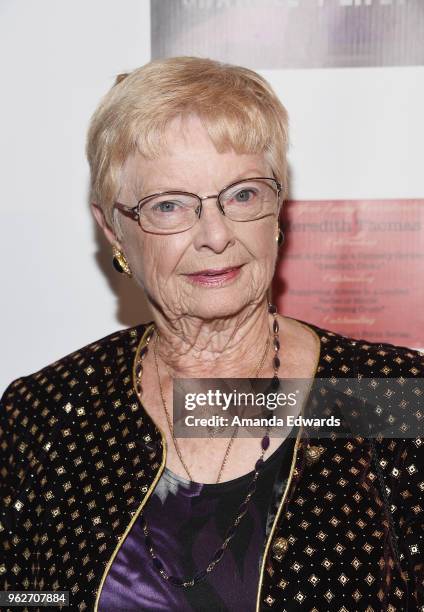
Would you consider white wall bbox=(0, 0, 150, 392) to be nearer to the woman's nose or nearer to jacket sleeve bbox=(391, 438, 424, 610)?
the woman's nose

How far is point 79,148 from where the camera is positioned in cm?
221

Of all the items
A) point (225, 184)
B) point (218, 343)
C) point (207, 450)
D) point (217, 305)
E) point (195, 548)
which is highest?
point (225, 184)

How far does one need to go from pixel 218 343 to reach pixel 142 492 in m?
0.35

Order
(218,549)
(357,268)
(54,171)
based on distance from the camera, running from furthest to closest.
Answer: (54,171), (357,268), (218,549)

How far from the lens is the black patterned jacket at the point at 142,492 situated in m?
1.46

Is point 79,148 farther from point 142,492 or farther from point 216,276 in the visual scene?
point 142,492

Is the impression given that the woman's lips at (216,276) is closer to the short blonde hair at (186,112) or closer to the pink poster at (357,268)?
the short blonde hair at (186,112)

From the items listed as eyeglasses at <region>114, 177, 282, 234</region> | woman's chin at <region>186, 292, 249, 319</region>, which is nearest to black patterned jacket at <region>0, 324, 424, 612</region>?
woman's chin at <region>186, 292, 249, 319</region>

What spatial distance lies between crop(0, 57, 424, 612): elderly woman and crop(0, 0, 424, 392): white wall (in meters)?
0.45

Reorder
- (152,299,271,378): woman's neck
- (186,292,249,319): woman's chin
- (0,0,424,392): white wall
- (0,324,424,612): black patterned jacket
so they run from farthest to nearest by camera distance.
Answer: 1. (0,0,424,392): white wall
2. (152,299,271,378): woman's neck
3. (186,292,249,319): woman's chin
4. (0,324,424,612): black patterned jacket

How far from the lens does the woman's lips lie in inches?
61.1

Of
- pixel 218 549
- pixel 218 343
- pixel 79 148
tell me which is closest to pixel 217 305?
pixel 218 343

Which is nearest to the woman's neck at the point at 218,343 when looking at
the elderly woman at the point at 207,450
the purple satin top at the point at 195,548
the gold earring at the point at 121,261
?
the elderly woman at the point at 207,450

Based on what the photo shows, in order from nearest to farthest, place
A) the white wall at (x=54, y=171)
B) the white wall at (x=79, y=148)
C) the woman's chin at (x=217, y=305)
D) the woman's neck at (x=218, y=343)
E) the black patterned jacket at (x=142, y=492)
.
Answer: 1. the black patterned jacket at (x=142, y=492)
2. the woman's chin at (x=217, y=305)
3. the woman's neck at (x=218, y=343)
4. the white wall at (x=79, y=148)
5. the white wall at (x=54, y=171)
